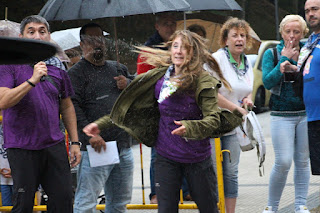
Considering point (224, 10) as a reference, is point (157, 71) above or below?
below

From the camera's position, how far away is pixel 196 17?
7.39 metres

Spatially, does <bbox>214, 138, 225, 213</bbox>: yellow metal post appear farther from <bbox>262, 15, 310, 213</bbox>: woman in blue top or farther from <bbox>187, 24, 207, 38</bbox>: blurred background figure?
<bbox>187, 24, 207, 38</bbox>: blurred background figure

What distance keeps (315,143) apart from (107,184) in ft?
5.85

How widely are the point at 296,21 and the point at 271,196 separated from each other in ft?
5.60

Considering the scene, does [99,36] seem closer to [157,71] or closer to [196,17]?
[157,71]

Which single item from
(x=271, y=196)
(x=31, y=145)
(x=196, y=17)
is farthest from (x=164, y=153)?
(x=196, y=17)

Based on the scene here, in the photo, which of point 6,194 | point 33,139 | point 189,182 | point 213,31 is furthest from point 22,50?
point 213,31

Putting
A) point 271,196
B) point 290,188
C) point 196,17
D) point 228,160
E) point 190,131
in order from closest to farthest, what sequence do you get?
point 190,131 < point 228,160 < point 271,196 < point 196,17 < point 290,188

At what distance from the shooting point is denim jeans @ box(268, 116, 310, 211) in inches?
253

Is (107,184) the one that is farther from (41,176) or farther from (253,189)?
(253,189)

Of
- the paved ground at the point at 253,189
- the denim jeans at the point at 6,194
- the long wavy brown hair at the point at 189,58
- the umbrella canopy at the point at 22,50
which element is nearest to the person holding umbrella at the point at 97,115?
the long wavy brown hair at the point at 189,58

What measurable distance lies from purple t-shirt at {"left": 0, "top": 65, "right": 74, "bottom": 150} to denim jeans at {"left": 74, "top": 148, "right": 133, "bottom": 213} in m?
0.71

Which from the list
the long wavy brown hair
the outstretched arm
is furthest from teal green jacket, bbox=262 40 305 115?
the outstretched arm

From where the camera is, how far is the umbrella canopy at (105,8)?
216 inches
